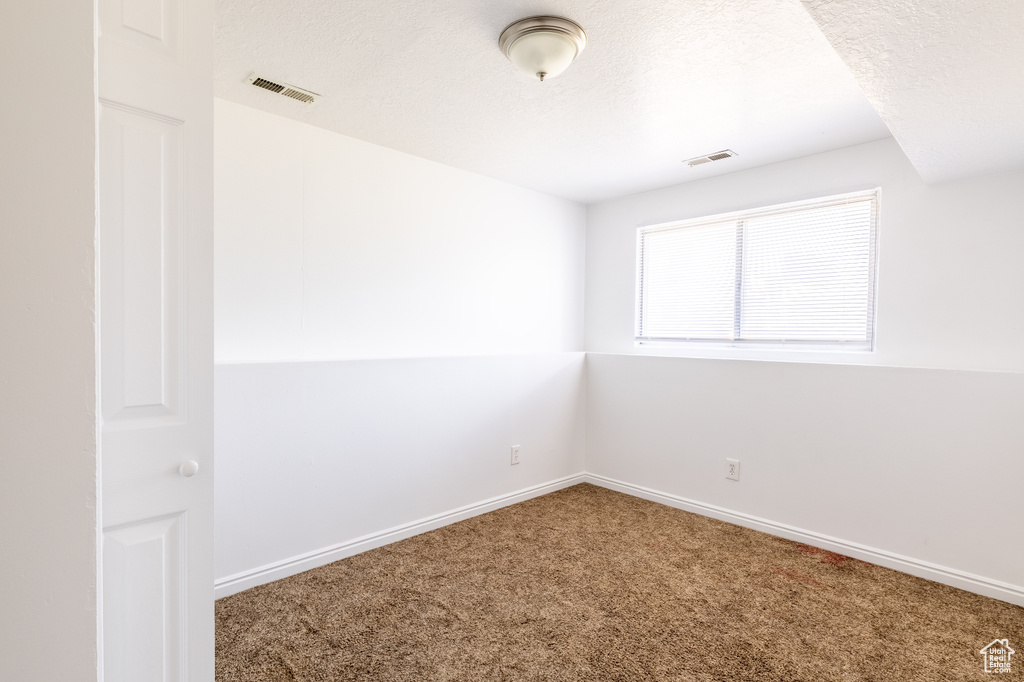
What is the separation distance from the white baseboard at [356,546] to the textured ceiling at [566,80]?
7.31 ft

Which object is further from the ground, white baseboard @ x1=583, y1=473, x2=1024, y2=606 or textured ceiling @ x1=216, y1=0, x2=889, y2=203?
textured ceiling @ x1=216, y1=0, x2=889, y2=203

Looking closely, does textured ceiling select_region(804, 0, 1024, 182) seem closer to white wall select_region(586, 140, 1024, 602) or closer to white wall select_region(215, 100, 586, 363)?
white wall select_region(586, 140, 1024, 602)

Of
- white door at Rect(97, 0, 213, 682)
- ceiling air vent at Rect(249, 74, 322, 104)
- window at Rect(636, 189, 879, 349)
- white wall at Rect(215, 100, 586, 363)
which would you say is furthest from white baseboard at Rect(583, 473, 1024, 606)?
ceiling air vent at Rect(249, 74, 322, 104)

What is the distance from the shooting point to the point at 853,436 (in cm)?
283

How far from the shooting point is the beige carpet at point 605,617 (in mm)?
1849

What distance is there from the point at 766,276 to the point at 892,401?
3.58 ft

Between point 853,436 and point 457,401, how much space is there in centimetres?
224

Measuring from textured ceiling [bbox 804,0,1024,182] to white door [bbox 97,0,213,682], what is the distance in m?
1.59

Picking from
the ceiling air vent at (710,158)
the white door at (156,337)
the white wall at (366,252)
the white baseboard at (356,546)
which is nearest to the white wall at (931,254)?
the ceiling air vent at (710,158)

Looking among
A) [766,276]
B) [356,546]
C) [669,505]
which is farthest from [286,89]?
[669,505]

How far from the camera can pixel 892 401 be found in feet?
8.86

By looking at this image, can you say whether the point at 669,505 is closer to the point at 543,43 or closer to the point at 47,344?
the point at 543,43

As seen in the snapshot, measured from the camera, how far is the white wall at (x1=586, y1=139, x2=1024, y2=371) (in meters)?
2.58

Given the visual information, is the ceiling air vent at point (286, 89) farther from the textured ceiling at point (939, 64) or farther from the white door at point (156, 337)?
the textured ceiling at point (939, 64)
